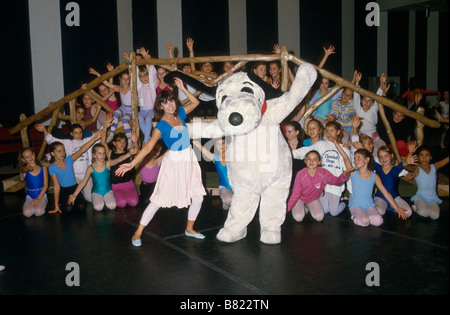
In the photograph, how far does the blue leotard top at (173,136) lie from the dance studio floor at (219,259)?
805 mm

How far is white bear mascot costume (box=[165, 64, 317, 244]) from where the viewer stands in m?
3.59

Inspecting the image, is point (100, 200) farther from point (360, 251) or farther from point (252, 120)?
point (360, 251)

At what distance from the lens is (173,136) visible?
12.2ft

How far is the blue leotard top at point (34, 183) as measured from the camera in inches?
191

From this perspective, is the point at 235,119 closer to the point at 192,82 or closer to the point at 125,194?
the point at 192,82

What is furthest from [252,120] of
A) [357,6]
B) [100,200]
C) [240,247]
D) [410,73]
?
[410,73]

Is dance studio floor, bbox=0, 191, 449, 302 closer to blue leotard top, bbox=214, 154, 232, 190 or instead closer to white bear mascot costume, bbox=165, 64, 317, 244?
white bear mascot costume, bbox=165, 64, 317, 244

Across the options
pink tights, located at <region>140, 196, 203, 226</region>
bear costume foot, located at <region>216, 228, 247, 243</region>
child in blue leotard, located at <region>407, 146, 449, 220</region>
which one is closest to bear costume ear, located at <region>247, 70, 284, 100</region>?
pink tights, located at <region>140, 196, 203, 226</region>

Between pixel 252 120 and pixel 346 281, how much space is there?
4.22 feet

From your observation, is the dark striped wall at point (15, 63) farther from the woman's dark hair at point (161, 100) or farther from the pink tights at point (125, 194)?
the woman's dark hair at point (161, 100)

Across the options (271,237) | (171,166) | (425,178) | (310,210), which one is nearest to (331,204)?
(310,210)

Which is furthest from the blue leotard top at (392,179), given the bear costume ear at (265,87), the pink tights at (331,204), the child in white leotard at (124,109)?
the child in white leotard at (124,109)

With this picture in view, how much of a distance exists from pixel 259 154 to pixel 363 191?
51.4 inches

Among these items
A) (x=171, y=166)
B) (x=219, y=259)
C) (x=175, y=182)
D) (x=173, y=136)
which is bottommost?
(x=219, y=259)
